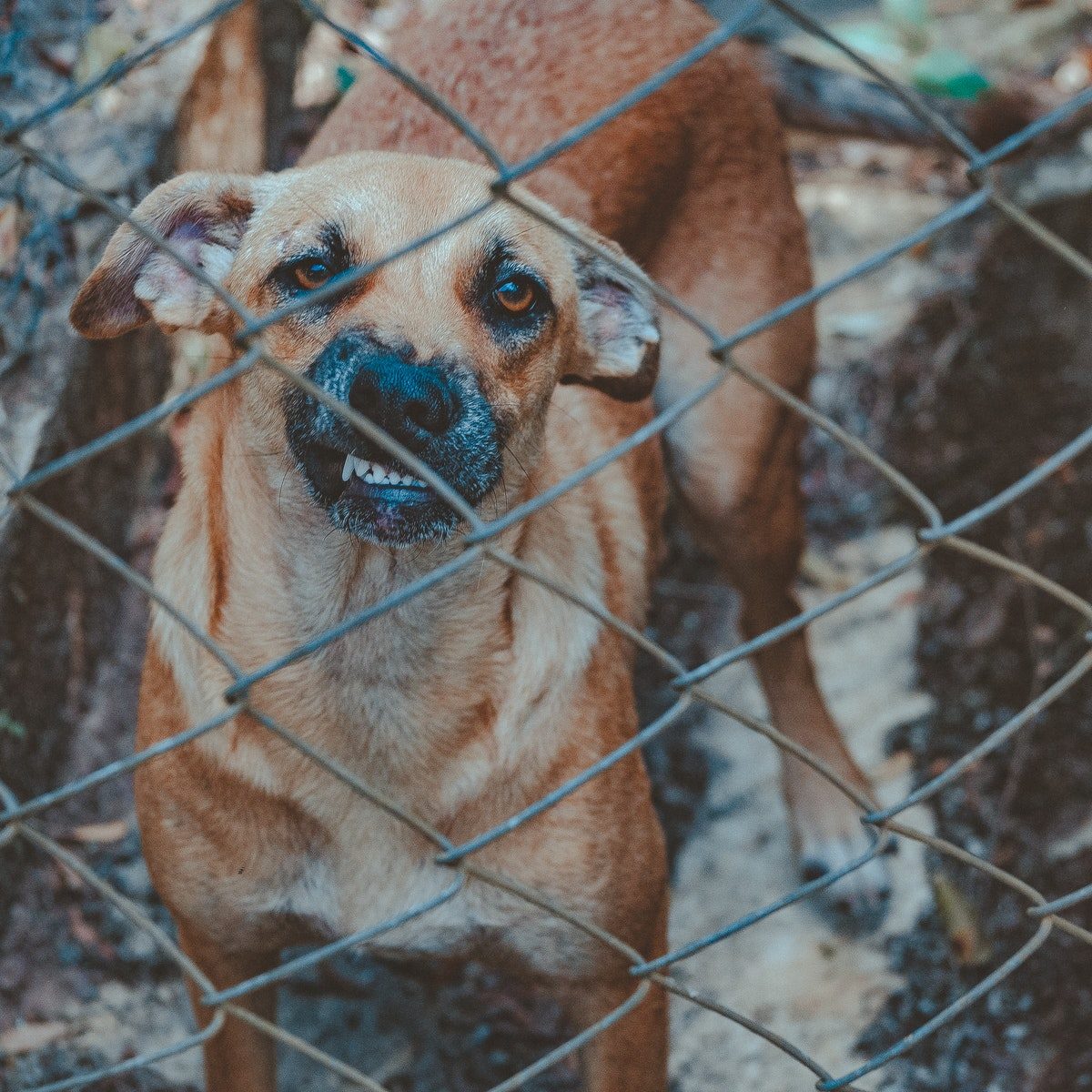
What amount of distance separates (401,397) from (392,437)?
0.07 meters

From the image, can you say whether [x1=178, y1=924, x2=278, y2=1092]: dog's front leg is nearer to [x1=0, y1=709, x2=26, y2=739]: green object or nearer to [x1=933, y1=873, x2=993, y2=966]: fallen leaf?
[x1=0, y1=709, x2=26, y2=739]: green object

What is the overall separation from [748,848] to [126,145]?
2.60m

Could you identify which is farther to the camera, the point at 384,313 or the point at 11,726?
the point at 11,726

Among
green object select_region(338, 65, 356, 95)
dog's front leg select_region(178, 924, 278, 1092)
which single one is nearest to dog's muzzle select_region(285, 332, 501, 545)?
dog's front leg select_region(178, 924, 278, 1092)

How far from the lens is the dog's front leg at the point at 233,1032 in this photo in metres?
2.46

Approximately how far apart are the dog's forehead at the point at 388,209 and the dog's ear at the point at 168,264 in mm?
81

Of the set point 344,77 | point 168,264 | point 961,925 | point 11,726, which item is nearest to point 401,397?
point 168,264

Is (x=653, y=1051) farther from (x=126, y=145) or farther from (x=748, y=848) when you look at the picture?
(x=126, y=145)

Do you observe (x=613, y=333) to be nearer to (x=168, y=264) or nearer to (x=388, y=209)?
(x=388, y=209)

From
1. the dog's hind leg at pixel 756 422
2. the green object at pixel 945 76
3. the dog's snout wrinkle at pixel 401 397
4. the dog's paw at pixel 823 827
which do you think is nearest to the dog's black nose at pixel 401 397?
the dog's snout wrinkle at pixel 401 397

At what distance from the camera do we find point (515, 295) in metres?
2.38

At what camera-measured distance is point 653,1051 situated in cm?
253

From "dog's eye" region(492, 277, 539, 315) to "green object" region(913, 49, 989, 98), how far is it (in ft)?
9.17

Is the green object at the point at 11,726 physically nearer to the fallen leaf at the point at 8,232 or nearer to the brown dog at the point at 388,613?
the brown dog at the point at 388,613
